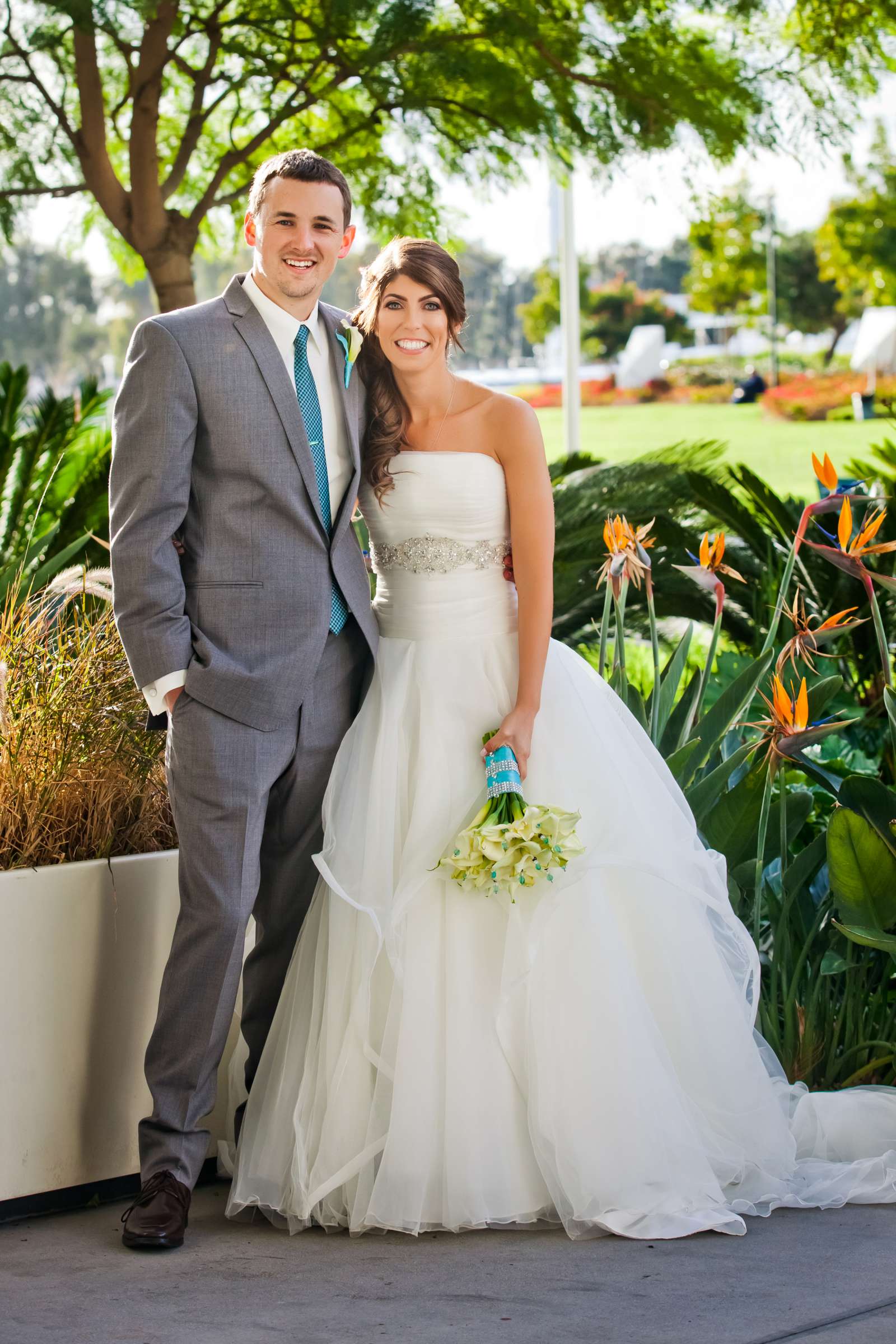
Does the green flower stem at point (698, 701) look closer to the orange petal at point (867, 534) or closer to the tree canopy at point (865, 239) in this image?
the orange petal at point (867, 534)

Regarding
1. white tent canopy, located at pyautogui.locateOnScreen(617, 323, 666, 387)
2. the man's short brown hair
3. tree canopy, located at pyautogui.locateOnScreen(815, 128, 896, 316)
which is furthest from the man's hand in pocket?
white tent canopy, located at pyautogui.locateOnScreen(617, 323, 666, 387)

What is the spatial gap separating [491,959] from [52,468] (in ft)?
11.2

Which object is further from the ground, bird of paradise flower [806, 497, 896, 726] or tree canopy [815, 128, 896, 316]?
tree canopy [815, 128, 896, 316]

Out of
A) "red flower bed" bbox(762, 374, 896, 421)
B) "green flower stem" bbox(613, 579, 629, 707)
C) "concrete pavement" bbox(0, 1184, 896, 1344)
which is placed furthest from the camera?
"red flower bed" bbox(762, 374, 896, 421)

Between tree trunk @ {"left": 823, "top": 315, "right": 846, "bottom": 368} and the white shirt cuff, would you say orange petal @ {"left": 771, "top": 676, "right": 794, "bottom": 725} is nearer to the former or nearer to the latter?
the white shirt cuff

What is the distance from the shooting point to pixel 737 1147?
2.63 m

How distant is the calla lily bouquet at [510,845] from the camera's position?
8.20ft

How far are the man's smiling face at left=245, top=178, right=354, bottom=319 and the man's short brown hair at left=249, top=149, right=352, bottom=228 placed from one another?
11 mm

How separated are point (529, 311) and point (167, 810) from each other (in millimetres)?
25638

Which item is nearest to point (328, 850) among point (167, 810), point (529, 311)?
point (167, 810)

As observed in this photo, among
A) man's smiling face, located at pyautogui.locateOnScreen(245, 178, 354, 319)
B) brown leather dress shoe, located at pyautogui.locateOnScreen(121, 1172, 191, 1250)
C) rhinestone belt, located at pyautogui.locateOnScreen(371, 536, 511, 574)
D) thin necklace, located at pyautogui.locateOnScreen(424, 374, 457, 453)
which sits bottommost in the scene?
brown leather dress shoe, located at pyautogui.locateOnScreen(121, 1172, 191, 1250)

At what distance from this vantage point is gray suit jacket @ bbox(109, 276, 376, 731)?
2574 millimetres

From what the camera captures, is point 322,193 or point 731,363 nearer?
point 322,193

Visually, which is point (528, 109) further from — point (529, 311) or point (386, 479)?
point (529, 311)
